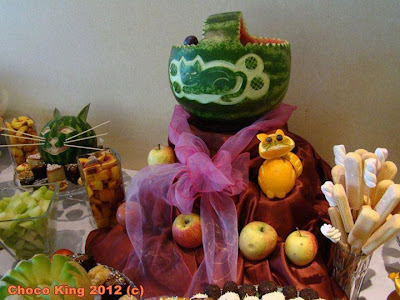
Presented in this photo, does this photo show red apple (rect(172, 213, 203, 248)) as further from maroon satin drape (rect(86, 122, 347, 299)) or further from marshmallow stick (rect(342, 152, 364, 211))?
marshmallow stick (rect(342, 152, 364, 211))

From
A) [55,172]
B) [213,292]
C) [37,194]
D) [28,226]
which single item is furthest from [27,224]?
[213,292]

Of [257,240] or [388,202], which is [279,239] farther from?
[388,202]

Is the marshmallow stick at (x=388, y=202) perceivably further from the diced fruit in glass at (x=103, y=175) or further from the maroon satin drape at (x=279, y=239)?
the diced fruit in glass at (x=103, y=175)

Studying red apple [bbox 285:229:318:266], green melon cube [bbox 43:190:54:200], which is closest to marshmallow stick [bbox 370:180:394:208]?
red apple [bbox 285:229:318:266]

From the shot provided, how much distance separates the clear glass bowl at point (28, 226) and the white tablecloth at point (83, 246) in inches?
2.5

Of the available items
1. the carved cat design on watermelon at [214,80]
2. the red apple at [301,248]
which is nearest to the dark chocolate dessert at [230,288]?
the red apple at [301,248]

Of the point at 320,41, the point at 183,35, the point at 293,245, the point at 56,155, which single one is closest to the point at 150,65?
the point at 183,35

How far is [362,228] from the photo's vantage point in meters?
0.56

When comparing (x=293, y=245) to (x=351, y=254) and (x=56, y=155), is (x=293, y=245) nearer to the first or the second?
(x=351, y=254)

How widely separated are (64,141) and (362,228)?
0.82 m

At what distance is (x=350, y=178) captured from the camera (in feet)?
1.88

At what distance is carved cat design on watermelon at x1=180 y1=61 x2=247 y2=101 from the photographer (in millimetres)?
688

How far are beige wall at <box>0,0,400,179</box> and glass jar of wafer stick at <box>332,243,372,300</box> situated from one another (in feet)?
1.29

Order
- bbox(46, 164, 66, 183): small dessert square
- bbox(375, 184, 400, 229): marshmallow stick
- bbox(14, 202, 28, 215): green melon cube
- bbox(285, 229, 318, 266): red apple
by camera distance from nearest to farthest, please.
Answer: bbox(375, 184, 400, 229): marshmallow stick < bbox(285, 229, 318, 266): red apple < bbox(14, 202, 28, 215): green melon cube < bbox(46, 164, 66, 183): small dessert square
